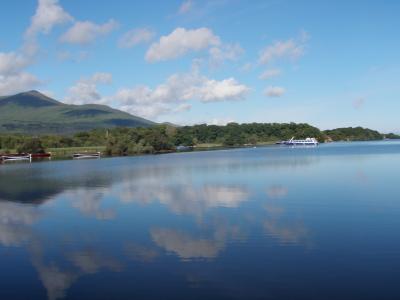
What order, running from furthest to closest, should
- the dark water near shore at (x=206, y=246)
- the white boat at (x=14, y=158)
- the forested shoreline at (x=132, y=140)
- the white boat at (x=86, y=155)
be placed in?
the forested shoreline at (x=132, y=140), the white boat at (x=86, y=155), the white boat at (x=14, y=158), the dark water near shore at (x=206, y=246)

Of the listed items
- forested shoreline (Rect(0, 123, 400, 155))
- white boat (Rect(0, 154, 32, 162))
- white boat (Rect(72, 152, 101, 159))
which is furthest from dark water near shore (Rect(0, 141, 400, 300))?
forested shoreline (Rect(0, 123, 400, 155))

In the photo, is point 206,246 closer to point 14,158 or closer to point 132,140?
Answer: point 14,158

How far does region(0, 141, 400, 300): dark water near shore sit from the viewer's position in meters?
11.9

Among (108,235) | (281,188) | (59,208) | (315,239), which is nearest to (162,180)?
(281,188)

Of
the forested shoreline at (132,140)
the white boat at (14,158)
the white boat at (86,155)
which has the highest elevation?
the forested shoreline at (132,140)

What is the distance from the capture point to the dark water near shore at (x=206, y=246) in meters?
11.9

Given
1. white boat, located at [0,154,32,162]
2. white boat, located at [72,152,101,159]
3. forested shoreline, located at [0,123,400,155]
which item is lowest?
white boat, located at [0,154,32,162]

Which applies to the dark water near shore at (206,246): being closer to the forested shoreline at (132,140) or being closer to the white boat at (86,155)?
the white boat at (86,155)

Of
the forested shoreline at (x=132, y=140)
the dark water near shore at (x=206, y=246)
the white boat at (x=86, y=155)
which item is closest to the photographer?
the dark water near shore at (x=206, y=246)

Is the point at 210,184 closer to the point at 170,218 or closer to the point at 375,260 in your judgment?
the point at 170,218

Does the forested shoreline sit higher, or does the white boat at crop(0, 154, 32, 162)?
the forested shoreline

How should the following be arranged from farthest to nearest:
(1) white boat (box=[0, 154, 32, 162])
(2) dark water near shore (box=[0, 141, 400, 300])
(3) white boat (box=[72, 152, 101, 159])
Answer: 1. (3) white boat (box=[72, 152, 101, 159])
2. (1) white boat (box=[0, 154, 32, 162])
3. (2) dark water near shore (box=[0, 141, 400, 300])

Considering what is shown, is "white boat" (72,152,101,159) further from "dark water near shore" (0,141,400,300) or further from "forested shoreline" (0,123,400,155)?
"dark water near shore" (0,141,400,300)

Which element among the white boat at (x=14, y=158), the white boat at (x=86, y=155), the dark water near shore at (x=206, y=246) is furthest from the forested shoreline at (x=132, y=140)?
the dark water near shore at (x=206, y=246)
